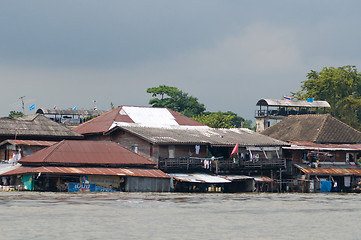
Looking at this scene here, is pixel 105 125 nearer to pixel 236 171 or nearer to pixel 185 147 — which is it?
pixel 185 147

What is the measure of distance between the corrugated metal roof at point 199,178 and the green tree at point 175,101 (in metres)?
59.6

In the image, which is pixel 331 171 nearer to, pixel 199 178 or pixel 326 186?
pixel 326 186

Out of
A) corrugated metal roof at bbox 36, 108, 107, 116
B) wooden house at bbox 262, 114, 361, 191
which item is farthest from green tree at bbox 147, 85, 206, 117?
wooden house at bbox 262, 114, 361, 191

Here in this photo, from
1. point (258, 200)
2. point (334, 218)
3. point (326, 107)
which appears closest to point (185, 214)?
point (334, 218)

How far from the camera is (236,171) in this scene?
169ft

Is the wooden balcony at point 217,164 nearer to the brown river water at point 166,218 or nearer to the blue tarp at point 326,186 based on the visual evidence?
the blue tarp at point 326,186

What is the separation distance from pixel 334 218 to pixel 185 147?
67.7 feet

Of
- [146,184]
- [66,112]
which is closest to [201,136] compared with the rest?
[146,184]

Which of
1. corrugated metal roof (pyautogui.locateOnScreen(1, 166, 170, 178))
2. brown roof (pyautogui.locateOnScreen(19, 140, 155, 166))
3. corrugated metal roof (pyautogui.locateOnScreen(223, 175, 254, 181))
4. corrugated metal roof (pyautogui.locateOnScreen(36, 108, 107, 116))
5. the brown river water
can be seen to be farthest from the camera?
corrugated metal roof (pyautogui.locateOnScreen(36, 108, 107, 116))

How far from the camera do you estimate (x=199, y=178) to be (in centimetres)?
4722

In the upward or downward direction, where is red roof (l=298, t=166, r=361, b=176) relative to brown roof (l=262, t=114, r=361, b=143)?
downward

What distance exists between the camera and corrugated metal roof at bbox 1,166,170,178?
41000mm

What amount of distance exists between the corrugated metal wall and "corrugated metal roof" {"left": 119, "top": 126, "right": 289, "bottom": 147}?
3403 mm

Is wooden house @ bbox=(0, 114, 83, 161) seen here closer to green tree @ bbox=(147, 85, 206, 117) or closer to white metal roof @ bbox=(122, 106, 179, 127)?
white metal roof @ bbox=(122, 106, 179, 127)
